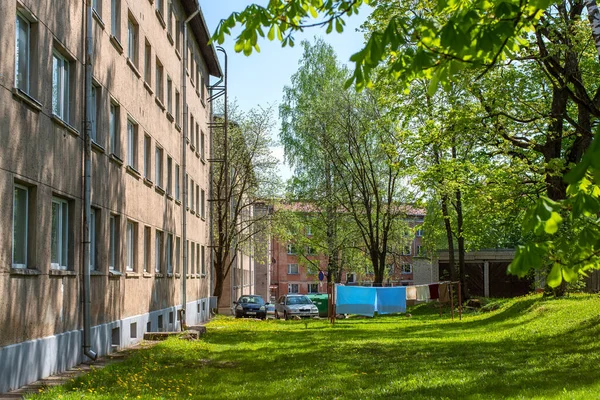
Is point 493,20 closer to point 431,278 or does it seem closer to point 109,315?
point 109,315

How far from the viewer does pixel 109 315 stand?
1719 cm

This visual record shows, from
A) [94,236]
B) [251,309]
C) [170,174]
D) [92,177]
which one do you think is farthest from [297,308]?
[92,177]

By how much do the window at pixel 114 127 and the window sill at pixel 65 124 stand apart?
407cm

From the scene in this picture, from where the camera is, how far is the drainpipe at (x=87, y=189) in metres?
14.4

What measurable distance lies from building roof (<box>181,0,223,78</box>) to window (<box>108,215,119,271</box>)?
32.1ft

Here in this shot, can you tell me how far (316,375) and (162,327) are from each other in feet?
43.2

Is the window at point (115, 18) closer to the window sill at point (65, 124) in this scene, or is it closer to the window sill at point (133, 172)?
the window sill at point (133, 172)

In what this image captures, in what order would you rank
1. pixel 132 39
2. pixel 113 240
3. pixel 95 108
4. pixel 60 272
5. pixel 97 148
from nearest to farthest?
pixel 60 272, pixel 97 148, pixel 95 108, pixel 113 240, pixel 132 39

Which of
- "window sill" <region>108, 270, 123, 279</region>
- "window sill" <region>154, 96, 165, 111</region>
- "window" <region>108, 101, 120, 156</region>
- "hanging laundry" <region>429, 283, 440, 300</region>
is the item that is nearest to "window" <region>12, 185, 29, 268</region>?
"window sill" <region>108, 270, 123, 279</region>

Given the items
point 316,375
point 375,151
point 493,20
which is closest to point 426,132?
point 316,375

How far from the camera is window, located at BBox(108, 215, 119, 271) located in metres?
18.2

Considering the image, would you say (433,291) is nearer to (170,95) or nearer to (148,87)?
(170,95)

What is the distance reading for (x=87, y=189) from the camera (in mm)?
14688

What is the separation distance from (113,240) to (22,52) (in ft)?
24.8
